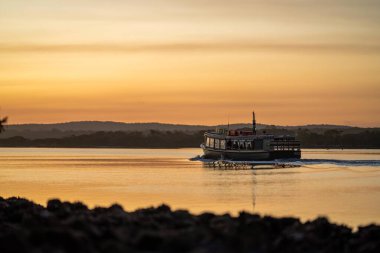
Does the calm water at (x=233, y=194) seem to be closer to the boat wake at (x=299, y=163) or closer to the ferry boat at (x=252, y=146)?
the boat wake at (x=299, y=163)

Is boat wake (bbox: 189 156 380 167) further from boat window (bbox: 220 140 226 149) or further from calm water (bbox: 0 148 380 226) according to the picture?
calm water (bbox: 0 148 380 226)

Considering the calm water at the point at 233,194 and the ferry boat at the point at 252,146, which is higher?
the ferry boat at the point at 252,146

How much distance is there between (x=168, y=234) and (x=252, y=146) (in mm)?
84199

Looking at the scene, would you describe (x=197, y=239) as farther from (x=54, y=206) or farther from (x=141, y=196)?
(x=141, y=196)

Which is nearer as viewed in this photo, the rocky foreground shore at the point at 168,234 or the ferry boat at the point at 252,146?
the rocky foreground shore at the point at 168,234

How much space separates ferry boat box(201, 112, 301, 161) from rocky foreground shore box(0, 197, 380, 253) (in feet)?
250

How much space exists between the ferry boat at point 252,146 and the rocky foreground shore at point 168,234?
250 feet

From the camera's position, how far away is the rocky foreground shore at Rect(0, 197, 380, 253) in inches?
627

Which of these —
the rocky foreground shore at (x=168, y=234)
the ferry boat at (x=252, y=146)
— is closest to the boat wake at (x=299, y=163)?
the ferry boat at (x=252, y=146)

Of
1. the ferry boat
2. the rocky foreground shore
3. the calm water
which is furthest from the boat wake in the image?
the rocky foreground shore

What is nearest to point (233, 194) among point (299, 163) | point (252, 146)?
point (299, 163)

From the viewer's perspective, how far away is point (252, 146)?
3962 inches

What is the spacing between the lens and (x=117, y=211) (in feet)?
74.6

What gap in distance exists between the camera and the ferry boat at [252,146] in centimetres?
9925
